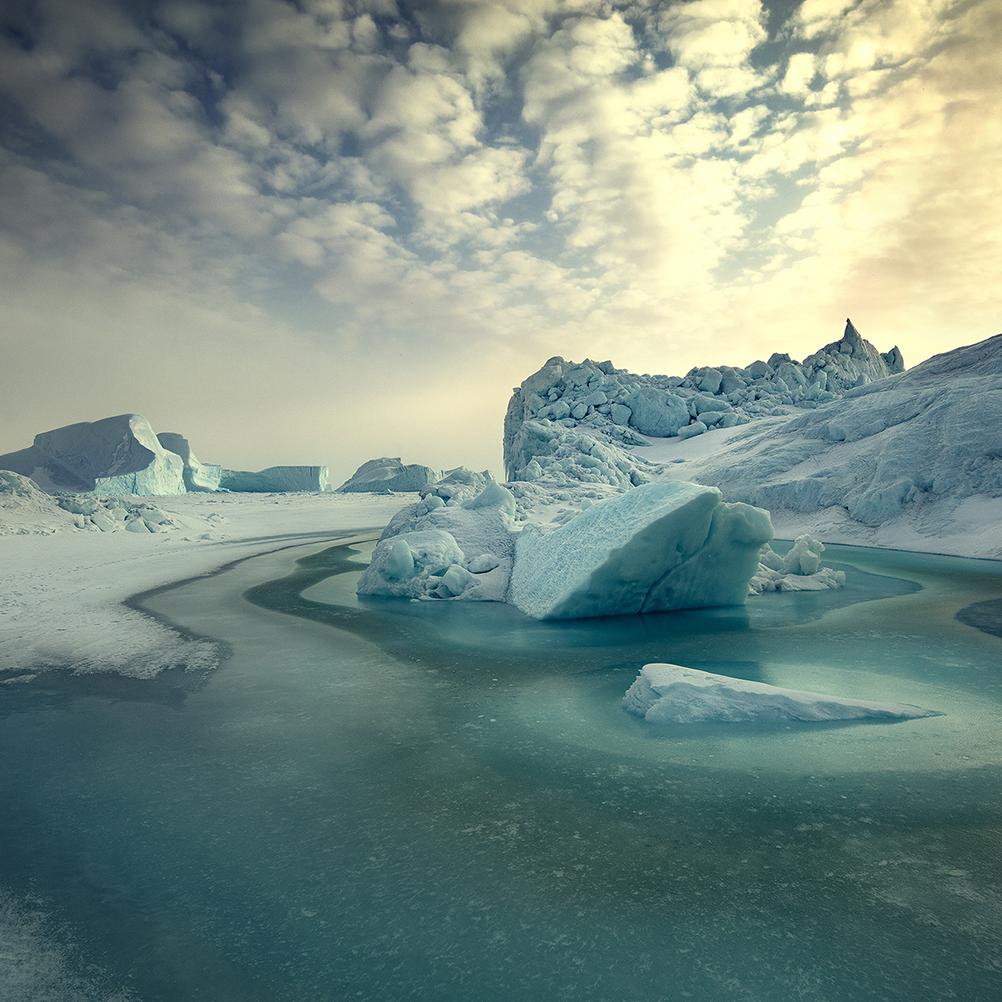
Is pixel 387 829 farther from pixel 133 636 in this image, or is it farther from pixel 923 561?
pixel 923 561

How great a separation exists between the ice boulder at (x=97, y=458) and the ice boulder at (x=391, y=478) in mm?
18633

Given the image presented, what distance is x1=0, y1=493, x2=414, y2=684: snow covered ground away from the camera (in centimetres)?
694

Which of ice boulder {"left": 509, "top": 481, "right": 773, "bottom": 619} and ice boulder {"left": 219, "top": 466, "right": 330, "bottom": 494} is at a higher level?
ice boulder {"left": 219, "top": 466, "right": 330, "bottom": 494}

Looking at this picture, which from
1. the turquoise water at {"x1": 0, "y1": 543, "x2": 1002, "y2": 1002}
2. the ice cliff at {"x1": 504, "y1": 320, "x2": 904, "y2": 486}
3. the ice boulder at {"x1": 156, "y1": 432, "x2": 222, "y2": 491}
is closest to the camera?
the turquoise water at {"x1": 0, "y1": 543, "x2": 1002, "y2": 1002}

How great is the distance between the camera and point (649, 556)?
8445 millimetres

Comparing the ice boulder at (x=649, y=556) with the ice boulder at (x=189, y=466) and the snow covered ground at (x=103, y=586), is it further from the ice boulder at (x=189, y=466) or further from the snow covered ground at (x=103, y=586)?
the ice boulder at (x=189, y=466)

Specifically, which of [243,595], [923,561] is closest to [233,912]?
[243,595]

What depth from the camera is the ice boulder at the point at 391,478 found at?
65312mm

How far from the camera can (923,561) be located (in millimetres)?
13922

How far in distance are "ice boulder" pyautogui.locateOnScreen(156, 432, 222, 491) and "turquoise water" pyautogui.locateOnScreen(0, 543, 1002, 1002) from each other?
62.0 metres

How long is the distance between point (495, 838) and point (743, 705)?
2.48 metres

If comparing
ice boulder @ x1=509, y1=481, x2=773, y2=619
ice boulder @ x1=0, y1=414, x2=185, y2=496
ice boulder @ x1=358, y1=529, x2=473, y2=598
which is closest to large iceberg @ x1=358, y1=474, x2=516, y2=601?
ice boulder @ x1=358, y1=529, x2=473, y2=598

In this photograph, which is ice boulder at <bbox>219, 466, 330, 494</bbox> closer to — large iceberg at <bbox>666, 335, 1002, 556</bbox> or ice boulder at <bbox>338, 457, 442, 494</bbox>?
ice boulder at <bbox>338, 457, 442, 494</bbox>

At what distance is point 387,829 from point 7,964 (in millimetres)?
1596
